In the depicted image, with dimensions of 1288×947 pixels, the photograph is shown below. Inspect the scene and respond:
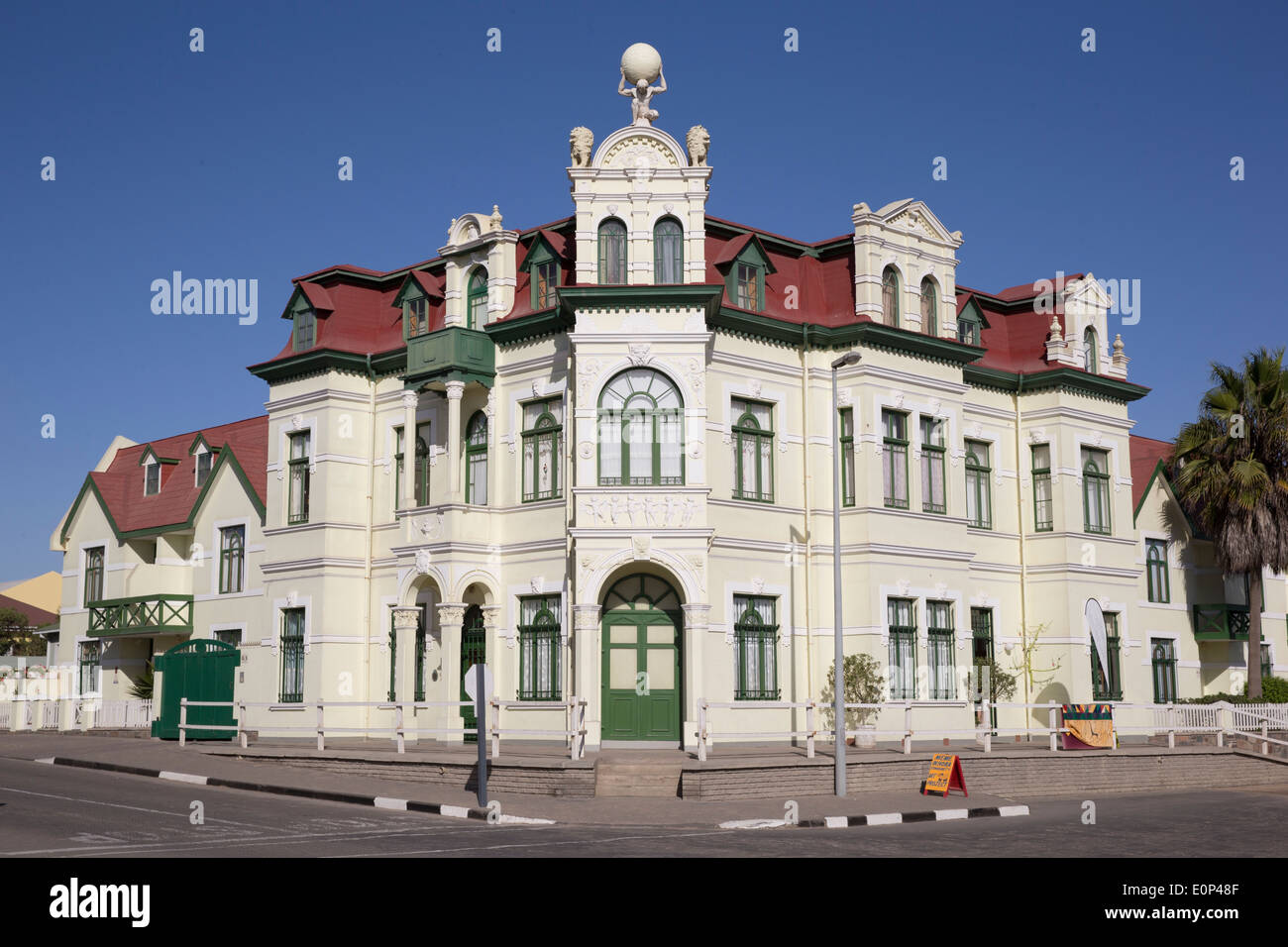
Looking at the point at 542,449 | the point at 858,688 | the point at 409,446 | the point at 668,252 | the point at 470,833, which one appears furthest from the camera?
the point at 409,446

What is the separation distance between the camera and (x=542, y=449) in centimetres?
2977

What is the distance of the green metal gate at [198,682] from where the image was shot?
31.5 metres

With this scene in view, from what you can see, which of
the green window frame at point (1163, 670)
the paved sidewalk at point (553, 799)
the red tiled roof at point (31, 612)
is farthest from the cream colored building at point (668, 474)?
the red tiled roof at point (31, 612)

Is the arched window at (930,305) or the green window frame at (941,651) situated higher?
the arched window at (930,305)

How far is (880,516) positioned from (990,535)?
552 centimetres

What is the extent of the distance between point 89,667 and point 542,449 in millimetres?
20037

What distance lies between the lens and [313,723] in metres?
31.7

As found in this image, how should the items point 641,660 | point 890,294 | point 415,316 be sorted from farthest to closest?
point 415,316 → point 890,294 → point 641,660

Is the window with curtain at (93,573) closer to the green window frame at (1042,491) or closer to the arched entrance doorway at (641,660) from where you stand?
the arched entrance doorway at (641,660)

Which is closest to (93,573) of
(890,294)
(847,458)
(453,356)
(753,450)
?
(453,356)

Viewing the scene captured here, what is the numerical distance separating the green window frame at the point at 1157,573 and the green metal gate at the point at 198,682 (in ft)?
84.2

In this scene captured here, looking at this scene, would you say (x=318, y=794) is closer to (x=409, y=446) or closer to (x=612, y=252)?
(x=409, y=446)
